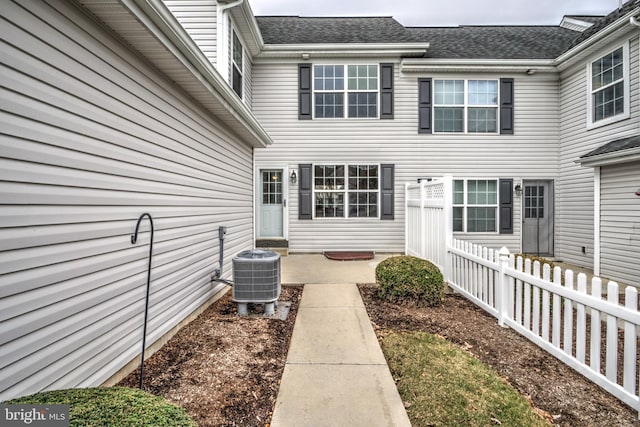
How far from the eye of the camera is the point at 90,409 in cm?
113

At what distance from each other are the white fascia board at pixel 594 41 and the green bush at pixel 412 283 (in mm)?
6512

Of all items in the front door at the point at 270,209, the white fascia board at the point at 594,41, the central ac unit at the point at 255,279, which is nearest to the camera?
the central ac unit at the point at 255,279

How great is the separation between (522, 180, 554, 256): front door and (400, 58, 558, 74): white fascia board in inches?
120

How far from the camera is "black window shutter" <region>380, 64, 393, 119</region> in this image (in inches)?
324

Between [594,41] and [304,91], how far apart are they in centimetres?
673

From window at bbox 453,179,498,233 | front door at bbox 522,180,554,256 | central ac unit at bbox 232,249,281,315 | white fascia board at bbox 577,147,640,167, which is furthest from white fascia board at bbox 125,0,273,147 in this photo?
front door at bbox 522,180,554,256

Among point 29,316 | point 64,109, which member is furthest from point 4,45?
point 29,316

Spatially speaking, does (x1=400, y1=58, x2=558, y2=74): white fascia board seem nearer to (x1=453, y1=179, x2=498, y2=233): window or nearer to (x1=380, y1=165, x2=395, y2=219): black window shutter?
(x1=380, y1=165, x2=395, y2=219): black window shutter

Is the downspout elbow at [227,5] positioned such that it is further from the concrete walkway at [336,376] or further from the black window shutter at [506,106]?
the black window shutter at [506,106]

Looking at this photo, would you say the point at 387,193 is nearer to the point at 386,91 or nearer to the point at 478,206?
the point at 478,206

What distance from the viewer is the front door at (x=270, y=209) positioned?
8.48 m

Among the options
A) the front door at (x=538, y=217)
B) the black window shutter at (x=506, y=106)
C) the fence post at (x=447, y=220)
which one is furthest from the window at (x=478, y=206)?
the fence post at (x=447, y=220)

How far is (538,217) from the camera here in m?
8.45

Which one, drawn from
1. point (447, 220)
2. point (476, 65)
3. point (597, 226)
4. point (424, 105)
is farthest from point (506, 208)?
point (447, 220)
